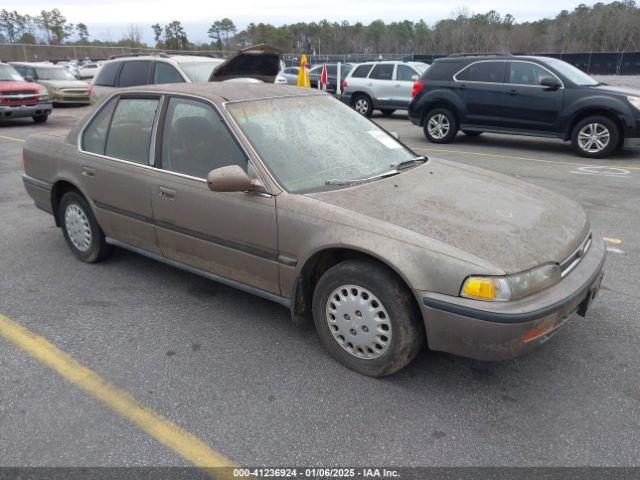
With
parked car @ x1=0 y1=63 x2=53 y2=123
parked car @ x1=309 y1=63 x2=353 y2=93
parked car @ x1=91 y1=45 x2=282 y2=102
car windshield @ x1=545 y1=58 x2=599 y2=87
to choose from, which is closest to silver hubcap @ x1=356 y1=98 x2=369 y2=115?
parked car @ x1=309 y1=63 x2=353 y2=93

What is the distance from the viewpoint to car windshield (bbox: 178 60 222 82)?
32.2ft

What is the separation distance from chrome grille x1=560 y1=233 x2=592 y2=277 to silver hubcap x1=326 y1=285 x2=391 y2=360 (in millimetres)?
1006

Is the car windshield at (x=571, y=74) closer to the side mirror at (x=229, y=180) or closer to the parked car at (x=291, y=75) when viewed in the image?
the side mirror at (x=229, y=180)

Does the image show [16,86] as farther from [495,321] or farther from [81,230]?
[495,321]

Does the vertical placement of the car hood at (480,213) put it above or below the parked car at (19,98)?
above

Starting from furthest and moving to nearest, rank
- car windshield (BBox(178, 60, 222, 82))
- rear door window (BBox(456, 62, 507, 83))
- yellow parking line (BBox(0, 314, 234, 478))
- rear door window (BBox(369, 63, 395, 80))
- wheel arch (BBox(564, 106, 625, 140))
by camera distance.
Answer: rear door window (BBox(369, 63, 395, 80)) < rear door window (BBox(456, 62, 507, 83)) < car windshield (BBox(178, 60, 222, 82)) < wheel arch (BBox(564, 106, 625, 140)) < yellow parking line (BBox(0, 314, 234, 478))

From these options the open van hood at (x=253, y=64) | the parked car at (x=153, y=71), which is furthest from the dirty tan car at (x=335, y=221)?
the parked car at (x=153, y=71)

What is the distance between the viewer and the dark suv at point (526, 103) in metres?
9.35

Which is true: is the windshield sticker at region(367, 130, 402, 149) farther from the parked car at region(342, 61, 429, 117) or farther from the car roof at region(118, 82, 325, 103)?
the parked car at region(342, 61, 429, 117)

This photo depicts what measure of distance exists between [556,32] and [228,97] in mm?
72705

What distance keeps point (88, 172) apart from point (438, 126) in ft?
28.3

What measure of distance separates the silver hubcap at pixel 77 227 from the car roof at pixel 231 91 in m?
1.20

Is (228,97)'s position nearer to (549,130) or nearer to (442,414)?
(442,414)

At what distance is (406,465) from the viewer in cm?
242
